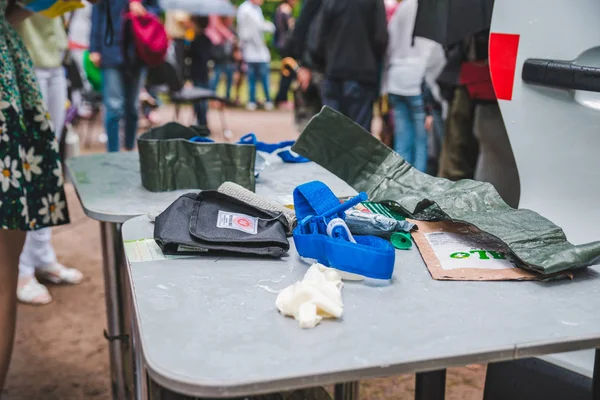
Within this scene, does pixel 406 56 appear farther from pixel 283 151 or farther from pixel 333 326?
pixel 333 326

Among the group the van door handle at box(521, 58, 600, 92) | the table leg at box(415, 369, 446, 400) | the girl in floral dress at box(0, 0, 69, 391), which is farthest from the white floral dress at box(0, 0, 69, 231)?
the van door handle at box(521, 58, 600, 92)

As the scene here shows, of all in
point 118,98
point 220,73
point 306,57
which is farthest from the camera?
point 220,73

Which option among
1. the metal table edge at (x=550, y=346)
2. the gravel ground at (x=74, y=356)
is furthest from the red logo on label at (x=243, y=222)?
the gravel ground at (x=74, y=356)

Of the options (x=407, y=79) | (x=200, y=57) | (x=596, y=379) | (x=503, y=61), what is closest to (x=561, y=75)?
(x=503, y=61)

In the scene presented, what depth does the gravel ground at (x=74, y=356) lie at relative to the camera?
2158 mm

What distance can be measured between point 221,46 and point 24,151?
314 inches

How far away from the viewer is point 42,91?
2730mm

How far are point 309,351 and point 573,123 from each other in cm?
87

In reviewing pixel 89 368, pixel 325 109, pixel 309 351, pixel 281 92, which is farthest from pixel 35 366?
pixel 281 92

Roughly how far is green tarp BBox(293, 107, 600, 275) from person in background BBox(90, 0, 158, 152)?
→ 3428 millimetres

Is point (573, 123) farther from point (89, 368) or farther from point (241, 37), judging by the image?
point (241, 37)

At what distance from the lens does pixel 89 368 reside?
2.33 metres

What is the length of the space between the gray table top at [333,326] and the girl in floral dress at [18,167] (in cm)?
72

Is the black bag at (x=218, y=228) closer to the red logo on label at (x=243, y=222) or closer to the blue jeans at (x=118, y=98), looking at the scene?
the red logo on label at (x=243, y=222)
